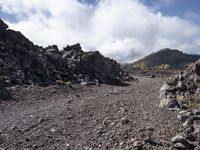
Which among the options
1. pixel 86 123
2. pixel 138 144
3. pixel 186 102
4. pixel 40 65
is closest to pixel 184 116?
pixel 186 102

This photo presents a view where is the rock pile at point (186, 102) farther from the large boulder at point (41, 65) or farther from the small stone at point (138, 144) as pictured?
the large boulder at point (41, 65)

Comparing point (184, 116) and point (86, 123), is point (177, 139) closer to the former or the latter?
point (184, 116)

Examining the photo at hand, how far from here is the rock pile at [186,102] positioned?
46.4 ft

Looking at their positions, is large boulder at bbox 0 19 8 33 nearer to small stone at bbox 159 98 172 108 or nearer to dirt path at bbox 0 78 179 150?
dirt path at bbox 0 78 179 150

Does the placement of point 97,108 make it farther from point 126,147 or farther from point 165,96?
point 126,147

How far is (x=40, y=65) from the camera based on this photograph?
2948cm

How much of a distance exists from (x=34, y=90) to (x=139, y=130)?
10.1m

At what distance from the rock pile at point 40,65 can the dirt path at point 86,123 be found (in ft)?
15.8

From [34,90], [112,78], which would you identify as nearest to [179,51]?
[112,78]

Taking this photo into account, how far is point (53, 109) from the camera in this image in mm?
18672

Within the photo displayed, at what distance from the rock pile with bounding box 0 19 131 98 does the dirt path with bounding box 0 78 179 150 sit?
4.81m

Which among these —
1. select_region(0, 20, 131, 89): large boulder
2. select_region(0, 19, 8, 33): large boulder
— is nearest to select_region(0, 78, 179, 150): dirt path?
select_region(0, 20, 131, 89): large boulder

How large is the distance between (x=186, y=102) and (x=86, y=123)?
522 cm

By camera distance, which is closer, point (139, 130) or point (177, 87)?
point (139, 130)
